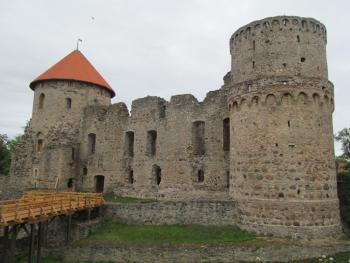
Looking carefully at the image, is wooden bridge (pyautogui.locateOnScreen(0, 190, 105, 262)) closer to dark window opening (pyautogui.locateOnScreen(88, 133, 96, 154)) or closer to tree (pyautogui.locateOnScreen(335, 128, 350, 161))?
dark window opening (pyautogui.locateOnScreen(88, 133, 96, 154))

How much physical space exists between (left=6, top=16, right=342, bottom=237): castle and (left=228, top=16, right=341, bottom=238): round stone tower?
4 centimetres

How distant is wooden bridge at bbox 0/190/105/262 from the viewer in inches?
463

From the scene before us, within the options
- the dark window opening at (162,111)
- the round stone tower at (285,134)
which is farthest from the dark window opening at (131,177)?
the round stone tower at (285,134)

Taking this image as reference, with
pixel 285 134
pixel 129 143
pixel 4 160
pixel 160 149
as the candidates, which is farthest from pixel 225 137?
pixel 4 160

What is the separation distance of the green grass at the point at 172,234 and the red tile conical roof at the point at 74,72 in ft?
42.8

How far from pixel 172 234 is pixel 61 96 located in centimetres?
1503

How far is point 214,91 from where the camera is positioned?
1977 centimetres

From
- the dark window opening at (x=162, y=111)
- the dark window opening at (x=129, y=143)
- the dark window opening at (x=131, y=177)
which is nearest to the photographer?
the dark window opening at (x=162, y=111)

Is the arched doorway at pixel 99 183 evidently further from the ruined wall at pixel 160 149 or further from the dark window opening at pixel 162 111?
the dark window opening at pixel 162 111

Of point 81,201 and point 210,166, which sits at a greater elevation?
point 210,166

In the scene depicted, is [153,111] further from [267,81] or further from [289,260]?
[289,260]

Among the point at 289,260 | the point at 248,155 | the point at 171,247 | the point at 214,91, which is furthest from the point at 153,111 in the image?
the point at 289,260

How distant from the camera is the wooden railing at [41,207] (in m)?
11.6

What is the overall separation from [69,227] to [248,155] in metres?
8.99
